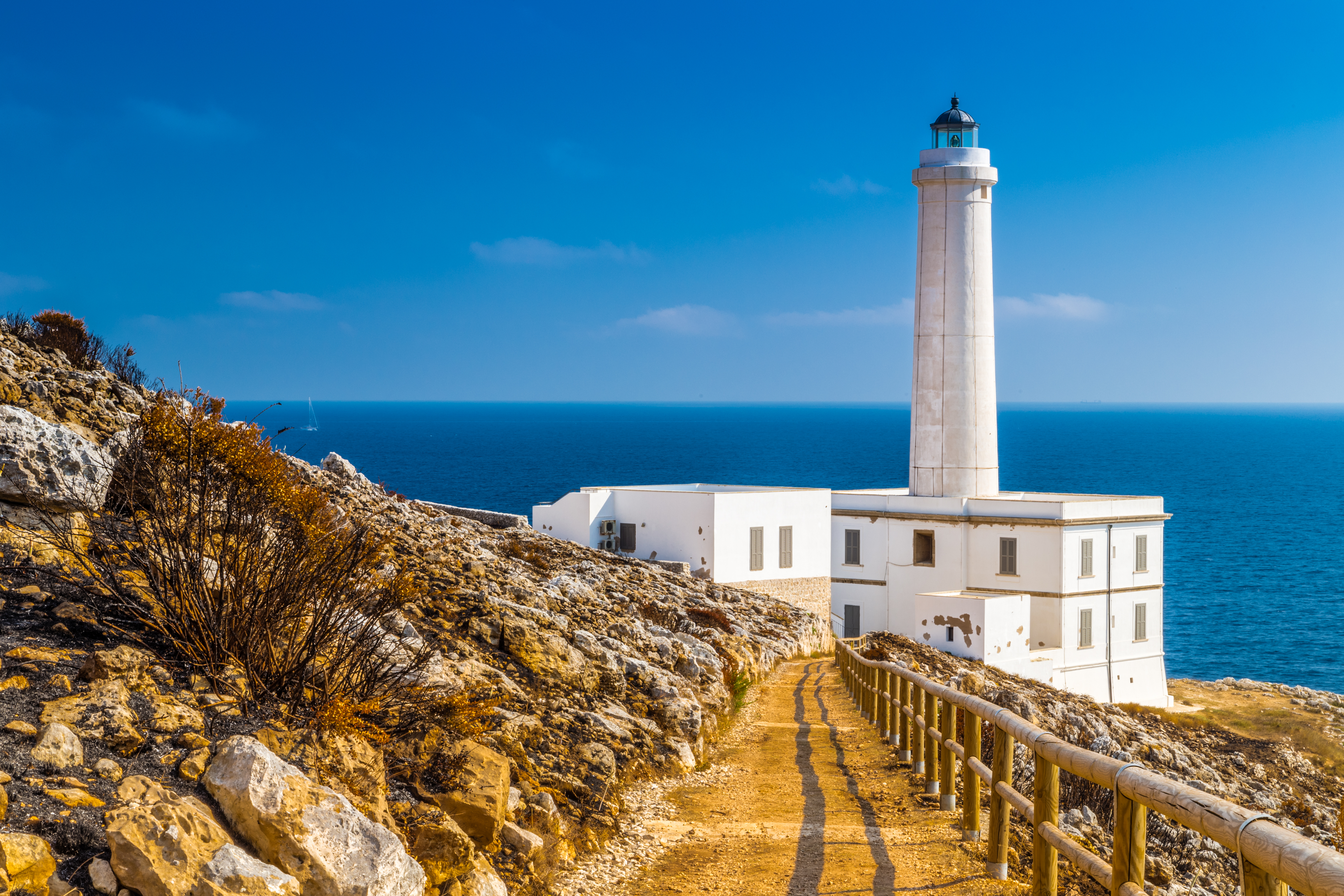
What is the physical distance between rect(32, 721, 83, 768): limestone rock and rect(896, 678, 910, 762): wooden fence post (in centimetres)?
642

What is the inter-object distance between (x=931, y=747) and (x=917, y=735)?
118 centimetres

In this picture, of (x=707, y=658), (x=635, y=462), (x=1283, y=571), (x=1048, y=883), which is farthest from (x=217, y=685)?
(x=635, y=462)

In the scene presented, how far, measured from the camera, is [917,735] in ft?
28.5

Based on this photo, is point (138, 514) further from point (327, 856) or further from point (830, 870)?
point (830, 870)

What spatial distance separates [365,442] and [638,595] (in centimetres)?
13849

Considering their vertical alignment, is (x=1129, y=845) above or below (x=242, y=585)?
below

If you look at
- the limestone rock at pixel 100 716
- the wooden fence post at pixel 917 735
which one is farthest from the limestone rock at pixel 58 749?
the wooden fence post at pixel 917 735

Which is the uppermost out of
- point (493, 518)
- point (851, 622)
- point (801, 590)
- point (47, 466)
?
point (47, 466)

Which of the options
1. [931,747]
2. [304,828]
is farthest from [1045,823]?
[304,828]

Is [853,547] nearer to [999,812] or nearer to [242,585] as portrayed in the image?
[999,812]

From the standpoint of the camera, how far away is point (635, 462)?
124 m

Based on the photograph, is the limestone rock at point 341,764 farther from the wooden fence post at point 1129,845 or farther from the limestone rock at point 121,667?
the wooden fence post at point 1129,845

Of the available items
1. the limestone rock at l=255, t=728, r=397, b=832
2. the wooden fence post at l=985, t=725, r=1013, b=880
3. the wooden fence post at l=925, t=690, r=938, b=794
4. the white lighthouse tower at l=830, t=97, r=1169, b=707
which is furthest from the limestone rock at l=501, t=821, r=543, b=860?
the white lighthouse tower at l=830, t=97, r=1169, b=707

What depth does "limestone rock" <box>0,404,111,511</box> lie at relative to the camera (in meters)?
6.33
